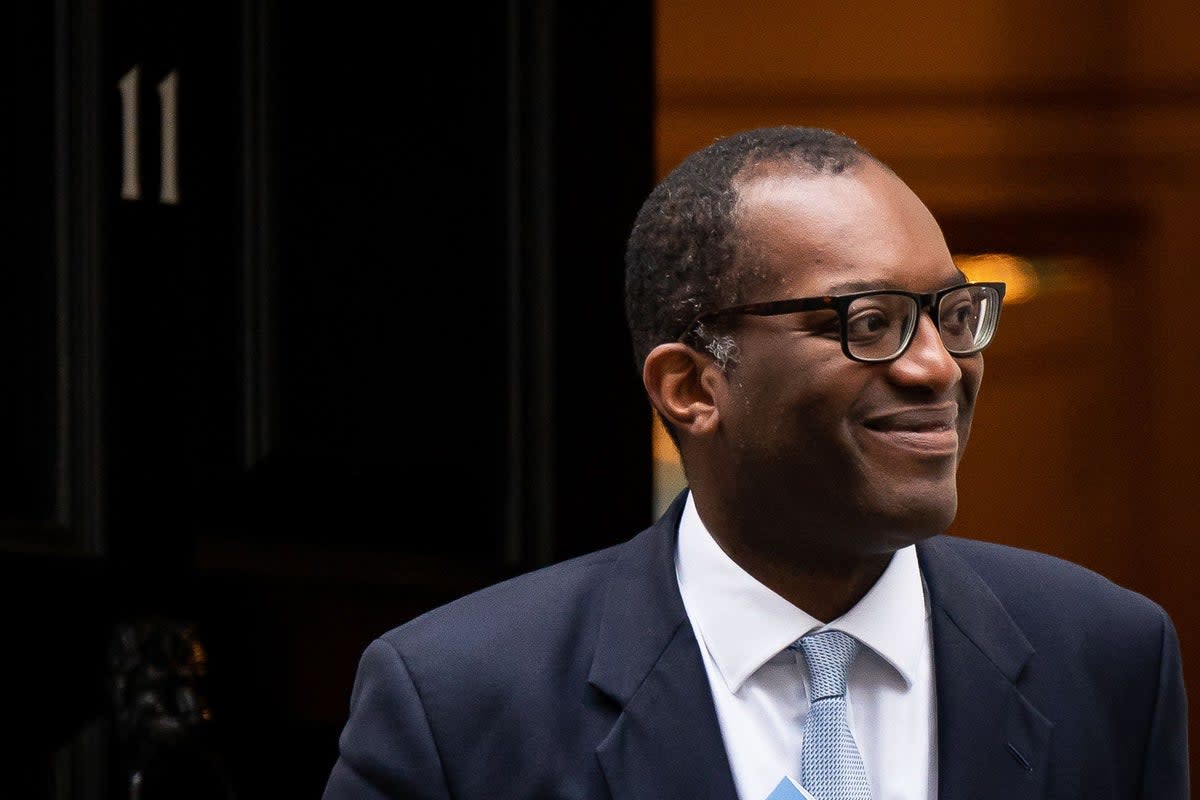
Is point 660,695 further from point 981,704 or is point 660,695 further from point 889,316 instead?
point 889,316

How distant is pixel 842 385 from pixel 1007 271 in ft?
3.42

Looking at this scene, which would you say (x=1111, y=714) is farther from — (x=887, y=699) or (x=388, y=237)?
(x=388, y=237)

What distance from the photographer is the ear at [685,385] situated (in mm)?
2100

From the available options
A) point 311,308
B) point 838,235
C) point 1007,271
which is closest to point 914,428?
point 838,235

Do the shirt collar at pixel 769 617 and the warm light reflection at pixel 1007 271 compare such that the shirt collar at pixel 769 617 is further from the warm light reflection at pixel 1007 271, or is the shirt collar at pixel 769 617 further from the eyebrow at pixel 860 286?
the warm light reflection at pixel 1007 271

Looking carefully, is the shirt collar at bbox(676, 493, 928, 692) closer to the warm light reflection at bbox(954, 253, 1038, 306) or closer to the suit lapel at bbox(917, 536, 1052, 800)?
the suit lapel at bbox(917, 536, 1052, 800)

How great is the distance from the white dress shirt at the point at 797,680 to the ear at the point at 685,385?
15cm

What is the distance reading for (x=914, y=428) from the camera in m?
1.95

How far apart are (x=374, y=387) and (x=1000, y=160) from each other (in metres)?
1.06

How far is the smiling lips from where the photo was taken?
1.94 meters

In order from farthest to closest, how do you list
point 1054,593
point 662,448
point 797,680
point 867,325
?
1. point 662,448
2. point 1054,593
3. point 797,680
4. point 867,325

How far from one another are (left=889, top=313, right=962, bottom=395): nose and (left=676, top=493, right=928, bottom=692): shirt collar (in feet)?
0.84

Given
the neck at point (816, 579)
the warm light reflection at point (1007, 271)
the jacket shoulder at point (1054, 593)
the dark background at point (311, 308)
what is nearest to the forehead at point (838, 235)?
the neck at point (816, 579)

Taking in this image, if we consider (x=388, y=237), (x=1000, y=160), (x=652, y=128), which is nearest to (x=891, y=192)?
(x=1000, y=160)
